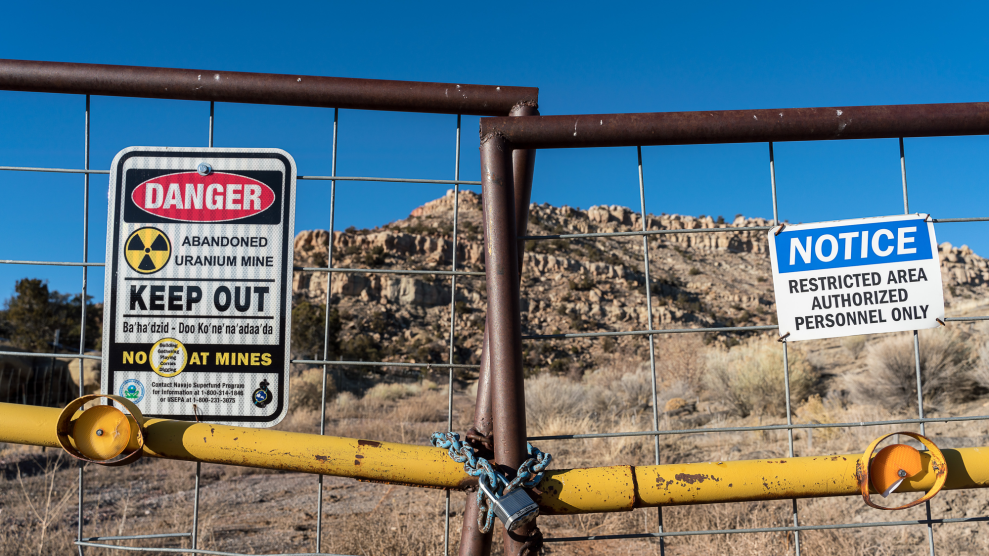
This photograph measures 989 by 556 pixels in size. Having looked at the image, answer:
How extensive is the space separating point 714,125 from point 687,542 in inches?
152

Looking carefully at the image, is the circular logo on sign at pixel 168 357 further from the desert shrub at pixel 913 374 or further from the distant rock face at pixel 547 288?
the distant rock face at pixel 547 288

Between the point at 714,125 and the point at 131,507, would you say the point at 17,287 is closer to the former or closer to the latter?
the point at 131,507

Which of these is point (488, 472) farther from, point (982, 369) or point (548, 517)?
point (982, 369)

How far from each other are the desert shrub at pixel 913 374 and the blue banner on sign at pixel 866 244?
30.7 feet

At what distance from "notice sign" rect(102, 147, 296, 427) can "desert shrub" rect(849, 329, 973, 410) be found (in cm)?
1033

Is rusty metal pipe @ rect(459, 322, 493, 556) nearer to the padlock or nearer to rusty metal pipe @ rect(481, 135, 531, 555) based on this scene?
rusty metal pipe @ rect(481, 135, 531, 555)

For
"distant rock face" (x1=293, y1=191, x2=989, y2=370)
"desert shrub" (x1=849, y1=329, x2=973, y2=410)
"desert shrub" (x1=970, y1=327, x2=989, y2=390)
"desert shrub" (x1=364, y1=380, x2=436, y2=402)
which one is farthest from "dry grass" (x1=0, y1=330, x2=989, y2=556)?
"distant rock face" (x1=293, y1=191, x2=989, y2=370)

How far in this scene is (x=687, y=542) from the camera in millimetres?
4336

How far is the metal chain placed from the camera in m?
1.20

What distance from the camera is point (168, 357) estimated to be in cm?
147

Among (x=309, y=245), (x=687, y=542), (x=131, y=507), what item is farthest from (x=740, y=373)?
(x=309, y=245)

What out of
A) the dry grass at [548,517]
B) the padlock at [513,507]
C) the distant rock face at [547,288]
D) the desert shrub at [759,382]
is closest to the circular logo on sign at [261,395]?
the padlock at [513,507]

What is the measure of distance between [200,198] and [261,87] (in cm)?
32

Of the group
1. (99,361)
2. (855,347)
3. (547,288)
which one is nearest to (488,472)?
(99,361)
